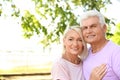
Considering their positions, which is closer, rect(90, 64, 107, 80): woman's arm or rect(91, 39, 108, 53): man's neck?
rect(90, 64, 107, 80): woman's arm

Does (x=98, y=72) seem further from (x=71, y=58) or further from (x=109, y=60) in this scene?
(x=71, y=58)

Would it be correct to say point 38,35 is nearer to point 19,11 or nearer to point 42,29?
point 42,29

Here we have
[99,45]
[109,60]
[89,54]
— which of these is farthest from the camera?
[89,54]

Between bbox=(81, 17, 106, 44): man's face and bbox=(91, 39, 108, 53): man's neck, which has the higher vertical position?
bbox=(81, 17, 106, 44): man's face

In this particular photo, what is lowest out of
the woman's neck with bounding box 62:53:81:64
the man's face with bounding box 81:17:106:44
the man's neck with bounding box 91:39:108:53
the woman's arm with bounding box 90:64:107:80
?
the woman's arm with bounding box 90:64:107:80

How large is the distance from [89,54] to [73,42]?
0.52 feet

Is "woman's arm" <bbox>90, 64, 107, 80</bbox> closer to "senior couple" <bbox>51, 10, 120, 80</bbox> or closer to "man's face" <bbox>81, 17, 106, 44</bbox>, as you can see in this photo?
"senior couple" <bbox>51, 10, 120, 80</bbox>

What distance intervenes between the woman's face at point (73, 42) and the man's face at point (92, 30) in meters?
0.10

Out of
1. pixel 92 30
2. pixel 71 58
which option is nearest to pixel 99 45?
pixel 92 30

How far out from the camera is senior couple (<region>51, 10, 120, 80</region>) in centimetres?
261

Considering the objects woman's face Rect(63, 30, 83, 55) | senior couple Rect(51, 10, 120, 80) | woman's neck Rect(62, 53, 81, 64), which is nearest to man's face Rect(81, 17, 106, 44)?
senior couple Rect(51, 10, 120, 80)

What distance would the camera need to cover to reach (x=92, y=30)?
268 centimetres

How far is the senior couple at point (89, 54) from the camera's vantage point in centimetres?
261

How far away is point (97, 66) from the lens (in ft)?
8.70
